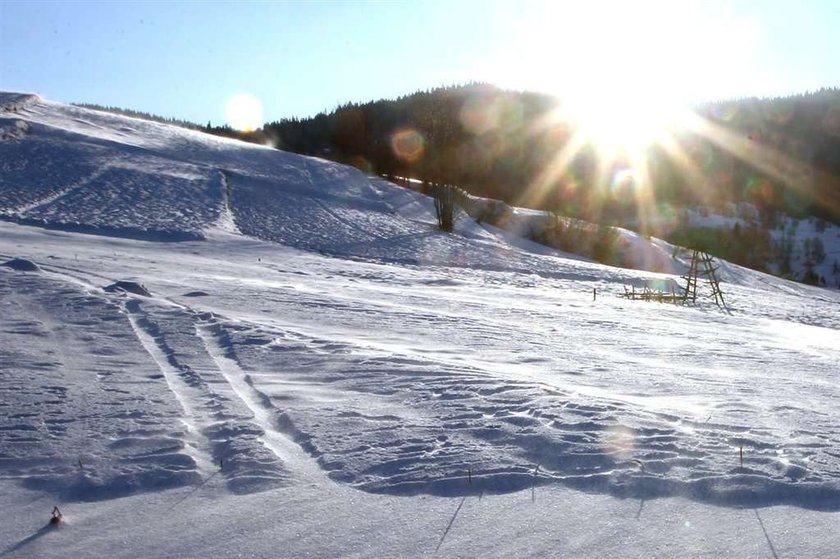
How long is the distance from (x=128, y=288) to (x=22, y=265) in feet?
5.28

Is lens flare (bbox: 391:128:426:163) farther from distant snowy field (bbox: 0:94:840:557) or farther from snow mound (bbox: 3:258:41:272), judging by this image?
snow mound (bbox: 3:258:41:272)

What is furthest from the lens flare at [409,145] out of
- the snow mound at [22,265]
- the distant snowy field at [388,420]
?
the snow mound at [22,265]

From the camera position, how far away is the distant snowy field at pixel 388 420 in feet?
11.9

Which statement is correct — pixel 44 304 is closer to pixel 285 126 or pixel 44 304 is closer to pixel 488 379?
pixel 488 379

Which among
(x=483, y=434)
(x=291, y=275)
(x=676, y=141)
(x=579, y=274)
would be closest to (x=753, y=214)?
(x=676, y=141)

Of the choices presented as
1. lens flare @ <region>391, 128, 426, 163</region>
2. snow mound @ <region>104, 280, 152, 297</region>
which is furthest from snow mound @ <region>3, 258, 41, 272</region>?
lens flare @ <region>391, 128, 426, 163</region>

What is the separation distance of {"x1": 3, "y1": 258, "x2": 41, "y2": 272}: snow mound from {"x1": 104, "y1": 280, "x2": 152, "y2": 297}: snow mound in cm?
109

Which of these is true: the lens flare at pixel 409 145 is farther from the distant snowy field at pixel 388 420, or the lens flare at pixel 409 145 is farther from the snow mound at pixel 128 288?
the snow mound at pixel 128 288

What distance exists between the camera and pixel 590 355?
7.66m

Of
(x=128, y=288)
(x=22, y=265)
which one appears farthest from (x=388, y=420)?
(x=22, y=265)

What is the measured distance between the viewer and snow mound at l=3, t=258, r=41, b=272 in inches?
386

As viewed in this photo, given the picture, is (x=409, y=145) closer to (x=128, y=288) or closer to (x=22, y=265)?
(x=22, y=265)

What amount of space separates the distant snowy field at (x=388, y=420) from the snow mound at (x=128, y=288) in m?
0.05

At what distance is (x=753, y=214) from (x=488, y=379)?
1750 inches
